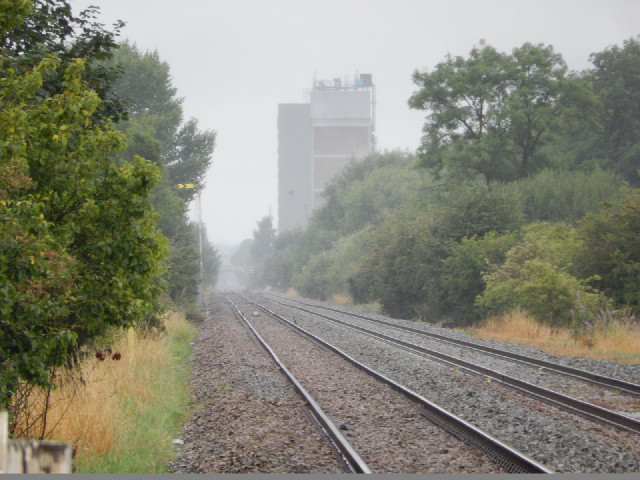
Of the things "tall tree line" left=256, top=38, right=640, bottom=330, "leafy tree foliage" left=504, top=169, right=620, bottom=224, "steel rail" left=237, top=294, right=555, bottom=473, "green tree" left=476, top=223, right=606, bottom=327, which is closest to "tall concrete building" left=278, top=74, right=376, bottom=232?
"tall tree line" left=256, top=38, right=640, bottom=330

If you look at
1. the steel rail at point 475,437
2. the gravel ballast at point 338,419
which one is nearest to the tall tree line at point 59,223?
the gravel ballast at point 338,419

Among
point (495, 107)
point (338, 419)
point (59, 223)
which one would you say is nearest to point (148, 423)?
point (338, 419)

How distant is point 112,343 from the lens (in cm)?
1354

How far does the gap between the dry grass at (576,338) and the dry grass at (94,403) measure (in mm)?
11703

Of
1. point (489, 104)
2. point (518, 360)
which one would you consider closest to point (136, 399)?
point (518, 360)

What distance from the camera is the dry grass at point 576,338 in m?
19.0

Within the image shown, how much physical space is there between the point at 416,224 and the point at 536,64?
1483 centimetres

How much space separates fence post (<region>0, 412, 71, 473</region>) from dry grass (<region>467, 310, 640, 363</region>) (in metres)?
16.5

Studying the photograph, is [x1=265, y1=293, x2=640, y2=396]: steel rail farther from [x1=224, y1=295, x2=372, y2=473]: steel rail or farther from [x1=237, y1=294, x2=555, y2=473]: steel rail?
[x1=224, y1=295, x2=372, y2=473]: steel rail

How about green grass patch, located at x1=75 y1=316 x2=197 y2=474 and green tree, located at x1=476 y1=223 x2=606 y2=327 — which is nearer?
green grass patch, located at x1=75 y1=316 x2=197 y2=474

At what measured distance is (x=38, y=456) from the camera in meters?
3.89

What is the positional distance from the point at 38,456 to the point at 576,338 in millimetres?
19882

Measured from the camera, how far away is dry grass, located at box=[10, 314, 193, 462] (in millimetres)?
8531

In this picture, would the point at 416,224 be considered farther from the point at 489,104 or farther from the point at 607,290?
the point at 607,290
